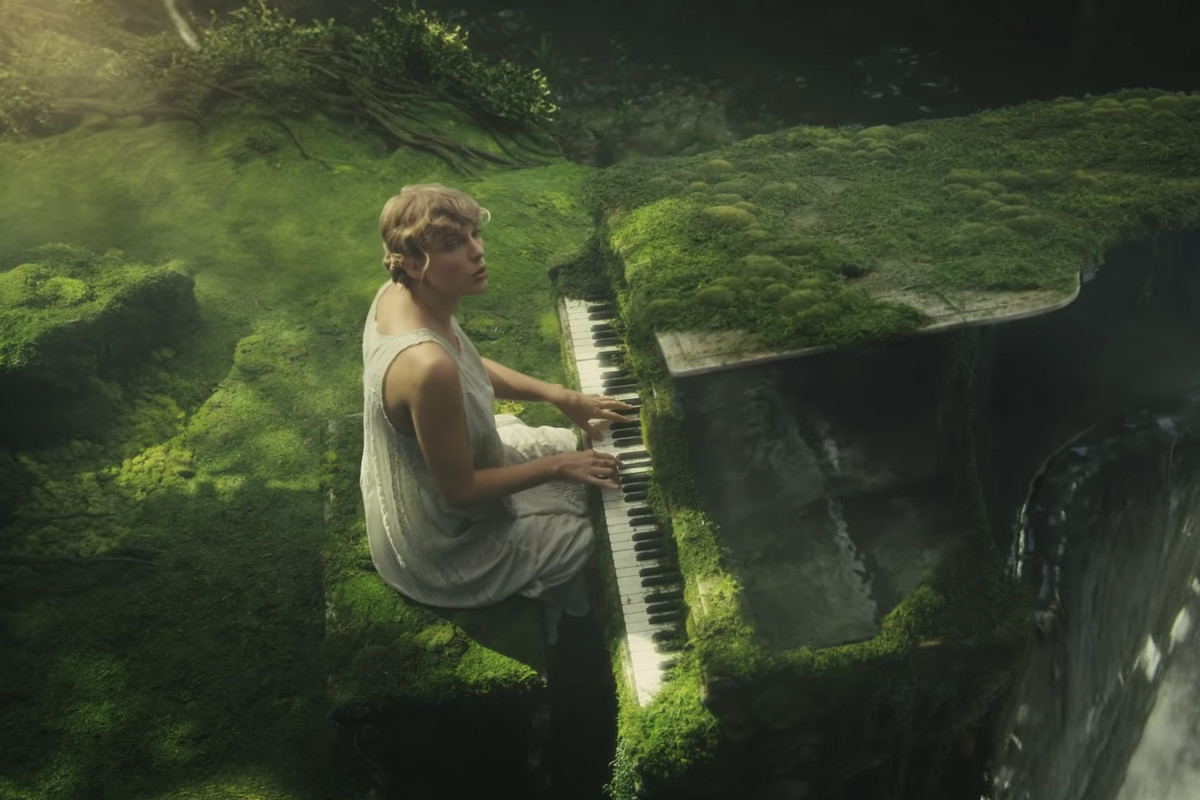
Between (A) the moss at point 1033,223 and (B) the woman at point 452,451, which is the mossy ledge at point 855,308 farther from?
(B) the woman at point 452,451

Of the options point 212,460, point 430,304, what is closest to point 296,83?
point 212,460

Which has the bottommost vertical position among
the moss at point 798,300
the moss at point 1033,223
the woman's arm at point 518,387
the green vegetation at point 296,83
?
the woman's arm at point 518,387

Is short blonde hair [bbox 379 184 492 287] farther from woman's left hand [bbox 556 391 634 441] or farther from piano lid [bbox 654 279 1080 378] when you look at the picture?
woman's left hand [bbox 556 391 634 441]

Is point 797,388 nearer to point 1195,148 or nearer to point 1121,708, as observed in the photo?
point 1121,708

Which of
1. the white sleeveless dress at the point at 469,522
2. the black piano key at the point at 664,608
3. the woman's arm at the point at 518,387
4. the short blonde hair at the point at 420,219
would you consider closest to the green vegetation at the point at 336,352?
the white sleeveless dress at the point at 469,522

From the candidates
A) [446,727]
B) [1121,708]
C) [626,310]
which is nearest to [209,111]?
[626,310]

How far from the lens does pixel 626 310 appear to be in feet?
12.8

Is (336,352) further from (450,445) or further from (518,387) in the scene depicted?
(450,445)

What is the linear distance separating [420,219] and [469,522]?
39.7 inches

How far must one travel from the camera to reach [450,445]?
3.09 metres

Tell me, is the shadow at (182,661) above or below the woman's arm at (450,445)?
below

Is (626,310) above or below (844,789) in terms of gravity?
above

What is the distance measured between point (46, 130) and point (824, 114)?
5.38 meters

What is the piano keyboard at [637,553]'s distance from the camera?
3.36 metres
